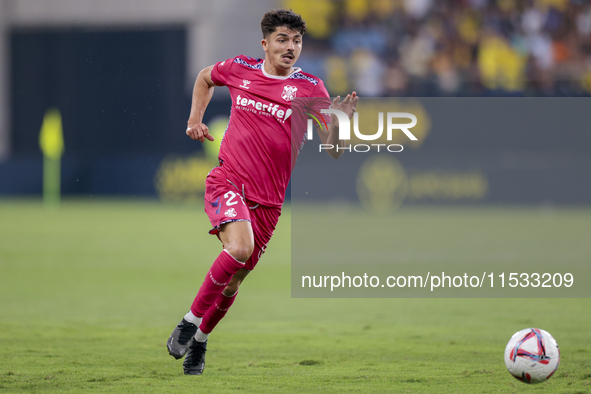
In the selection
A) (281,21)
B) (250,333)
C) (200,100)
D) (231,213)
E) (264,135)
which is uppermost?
(281,21)

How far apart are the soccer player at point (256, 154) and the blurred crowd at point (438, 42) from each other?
1387 centimetres

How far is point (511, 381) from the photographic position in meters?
4.31

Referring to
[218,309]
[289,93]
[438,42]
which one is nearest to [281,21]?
[289,93]

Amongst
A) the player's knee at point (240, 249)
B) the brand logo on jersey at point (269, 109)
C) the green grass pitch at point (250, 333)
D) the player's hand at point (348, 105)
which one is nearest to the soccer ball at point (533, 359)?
the green grass pitch at point (250, 333)

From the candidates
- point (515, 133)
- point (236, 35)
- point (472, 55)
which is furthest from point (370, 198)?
point (236, 35)

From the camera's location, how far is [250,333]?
601cm

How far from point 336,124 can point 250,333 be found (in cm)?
202

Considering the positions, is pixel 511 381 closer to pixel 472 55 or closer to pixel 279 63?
pixel 279 63

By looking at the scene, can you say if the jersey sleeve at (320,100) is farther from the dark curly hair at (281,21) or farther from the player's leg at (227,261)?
the player's leg at (227,261)

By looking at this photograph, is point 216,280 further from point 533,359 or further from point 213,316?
point 533,359

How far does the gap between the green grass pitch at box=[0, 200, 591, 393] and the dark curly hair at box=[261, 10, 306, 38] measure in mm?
2100

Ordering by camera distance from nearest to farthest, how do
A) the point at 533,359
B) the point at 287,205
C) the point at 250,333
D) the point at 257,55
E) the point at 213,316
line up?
the point at 533,359 < the point at 213,316 < the point at 250,333 < the point at 287,205 < the point at 257,55

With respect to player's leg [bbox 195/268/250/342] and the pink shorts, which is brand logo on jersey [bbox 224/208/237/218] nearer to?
the pink shorts

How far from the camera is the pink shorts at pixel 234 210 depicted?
14.8ft
